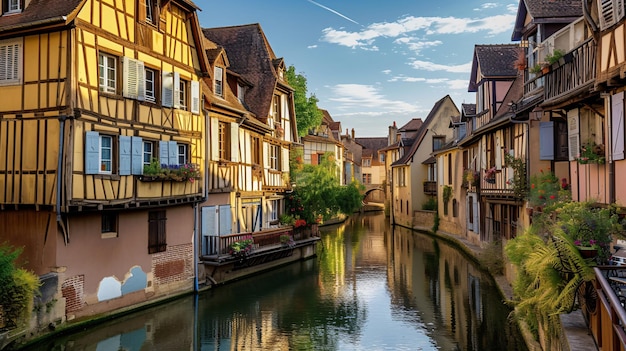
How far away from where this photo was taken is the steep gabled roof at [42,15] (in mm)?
13209

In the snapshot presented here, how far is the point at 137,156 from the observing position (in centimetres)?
1552

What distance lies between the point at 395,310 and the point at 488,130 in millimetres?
9787

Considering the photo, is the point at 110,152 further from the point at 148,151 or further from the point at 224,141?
the point at 224,141

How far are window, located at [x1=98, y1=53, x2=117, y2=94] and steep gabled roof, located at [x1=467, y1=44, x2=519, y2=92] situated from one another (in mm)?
15889

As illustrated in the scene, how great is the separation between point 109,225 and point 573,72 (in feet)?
43.4

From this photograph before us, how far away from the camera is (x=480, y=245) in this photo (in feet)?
86.9

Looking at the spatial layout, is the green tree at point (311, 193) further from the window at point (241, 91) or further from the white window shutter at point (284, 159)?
the window at point (241, 91)

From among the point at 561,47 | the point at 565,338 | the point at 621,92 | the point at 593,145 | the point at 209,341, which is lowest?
the point at 209,341

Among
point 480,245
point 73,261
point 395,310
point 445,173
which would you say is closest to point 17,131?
point 73,261

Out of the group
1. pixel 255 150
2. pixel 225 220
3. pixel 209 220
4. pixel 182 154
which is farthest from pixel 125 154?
pixel 255 150

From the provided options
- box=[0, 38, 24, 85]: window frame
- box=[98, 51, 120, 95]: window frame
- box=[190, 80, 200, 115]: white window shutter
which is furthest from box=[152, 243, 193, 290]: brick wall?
box=[0, 38, 24, 85]: window frame

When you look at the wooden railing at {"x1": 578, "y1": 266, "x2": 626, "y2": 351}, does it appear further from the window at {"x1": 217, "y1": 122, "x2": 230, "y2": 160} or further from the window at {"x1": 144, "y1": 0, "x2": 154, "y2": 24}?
the window at {"x1": 217, "y1": 122, "x2": 230, "y2": 160}

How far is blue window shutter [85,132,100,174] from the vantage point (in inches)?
538

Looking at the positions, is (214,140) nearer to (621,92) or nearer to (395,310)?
(395,310)
